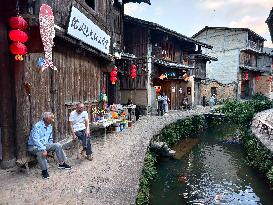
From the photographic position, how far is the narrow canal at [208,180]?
343 inches

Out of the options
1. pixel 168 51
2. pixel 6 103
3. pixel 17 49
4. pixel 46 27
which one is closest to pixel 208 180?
pixel 6 103

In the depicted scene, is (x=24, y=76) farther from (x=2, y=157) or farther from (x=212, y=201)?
(x=212, y=201)

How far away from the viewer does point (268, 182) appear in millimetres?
10000

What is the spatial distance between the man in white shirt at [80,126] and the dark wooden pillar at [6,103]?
181cm

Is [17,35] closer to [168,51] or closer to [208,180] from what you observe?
[208,180]

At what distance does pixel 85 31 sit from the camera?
9703 millimetres

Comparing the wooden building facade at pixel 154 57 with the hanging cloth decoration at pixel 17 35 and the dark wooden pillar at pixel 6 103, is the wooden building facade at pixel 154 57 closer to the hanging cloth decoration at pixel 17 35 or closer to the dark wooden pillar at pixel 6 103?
the dark wooden pillar at pixel 6 103

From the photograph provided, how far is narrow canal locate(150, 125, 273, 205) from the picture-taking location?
8711 mm

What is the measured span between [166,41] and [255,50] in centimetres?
2192

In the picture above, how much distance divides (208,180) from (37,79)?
276 inches

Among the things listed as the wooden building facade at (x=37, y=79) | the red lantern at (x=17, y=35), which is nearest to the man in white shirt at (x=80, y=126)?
the wooden building facade at (x=37, y=79)

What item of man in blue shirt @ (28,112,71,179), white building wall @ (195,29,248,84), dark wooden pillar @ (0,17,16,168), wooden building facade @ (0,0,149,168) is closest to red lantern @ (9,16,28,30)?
wooden building facade @ (0,0,149,168)

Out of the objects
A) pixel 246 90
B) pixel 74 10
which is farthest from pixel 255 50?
pixel 74 10

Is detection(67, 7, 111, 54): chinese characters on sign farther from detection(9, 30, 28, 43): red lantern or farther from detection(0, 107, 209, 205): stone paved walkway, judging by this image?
detection(0, 107, 209, 205): stone paved walkway
